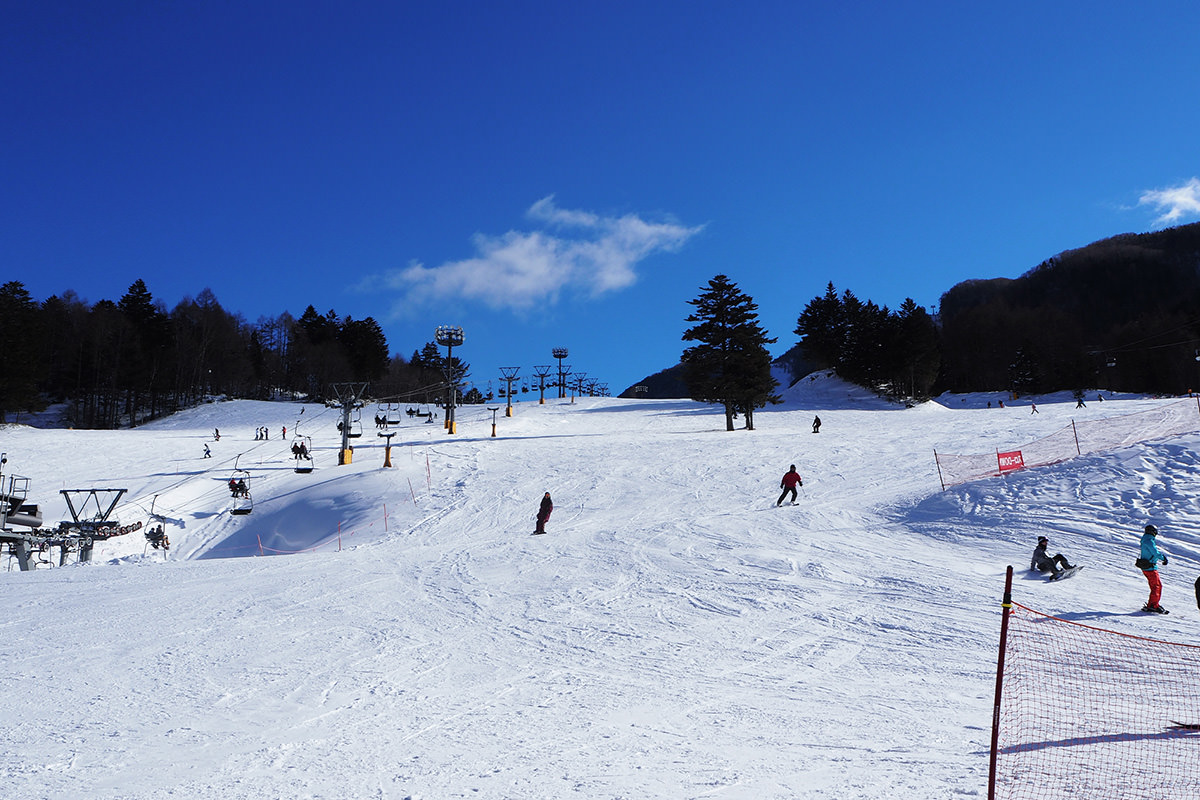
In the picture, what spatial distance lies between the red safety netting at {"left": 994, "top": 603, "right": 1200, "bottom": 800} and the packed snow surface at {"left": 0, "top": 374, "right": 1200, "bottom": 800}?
368 mm

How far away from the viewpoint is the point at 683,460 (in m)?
30.1

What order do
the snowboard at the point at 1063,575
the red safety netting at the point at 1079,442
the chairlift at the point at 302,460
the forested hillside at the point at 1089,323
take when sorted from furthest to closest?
the forested hillside at the point at 1089,323 < the chairlift at the point at 302,460 < the red safety netting at the point at 1079,442 < the snowboard at the point at 1063,575

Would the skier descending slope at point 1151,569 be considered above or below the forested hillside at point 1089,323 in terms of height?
below

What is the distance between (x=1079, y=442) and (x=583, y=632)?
2152cm

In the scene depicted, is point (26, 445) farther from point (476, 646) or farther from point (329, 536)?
point (476, 646)

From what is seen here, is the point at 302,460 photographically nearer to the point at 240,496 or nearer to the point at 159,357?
the point at 240,496

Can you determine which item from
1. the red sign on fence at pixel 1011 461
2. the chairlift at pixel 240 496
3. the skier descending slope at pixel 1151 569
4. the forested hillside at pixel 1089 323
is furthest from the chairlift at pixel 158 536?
the forested hillside at pixel 1089 323

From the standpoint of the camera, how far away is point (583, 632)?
10352 mm

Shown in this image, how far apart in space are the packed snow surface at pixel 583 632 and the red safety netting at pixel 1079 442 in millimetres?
1243

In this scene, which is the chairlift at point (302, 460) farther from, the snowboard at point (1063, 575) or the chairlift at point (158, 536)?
the snowboard at point (1063, 575)

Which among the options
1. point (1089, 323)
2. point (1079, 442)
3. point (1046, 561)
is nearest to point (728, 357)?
point (1079, 442)

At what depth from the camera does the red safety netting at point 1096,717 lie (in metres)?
4.94

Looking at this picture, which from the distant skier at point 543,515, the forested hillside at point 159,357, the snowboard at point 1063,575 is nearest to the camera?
the snowboard at point 1063,575

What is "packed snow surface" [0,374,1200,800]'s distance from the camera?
5566 mm
